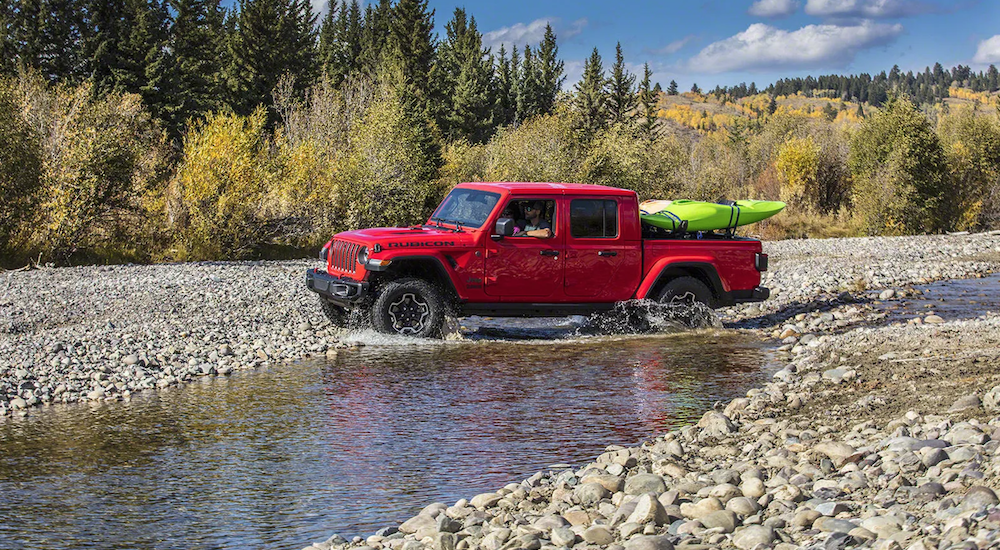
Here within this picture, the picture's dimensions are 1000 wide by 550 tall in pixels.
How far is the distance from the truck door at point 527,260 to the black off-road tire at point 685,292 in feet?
5.08

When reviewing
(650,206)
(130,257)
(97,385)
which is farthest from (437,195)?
(97,385)

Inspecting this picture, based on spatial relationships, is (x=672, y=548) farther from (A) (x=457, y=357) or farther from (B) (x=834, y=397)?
(A) (x=457, y=357)

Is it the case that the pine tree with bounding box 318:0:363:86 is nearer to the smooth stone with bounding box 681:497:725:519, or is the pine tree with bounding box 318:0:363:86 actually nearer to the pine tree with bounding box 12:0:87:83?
the pine tree with bounding box 12:0:87:83

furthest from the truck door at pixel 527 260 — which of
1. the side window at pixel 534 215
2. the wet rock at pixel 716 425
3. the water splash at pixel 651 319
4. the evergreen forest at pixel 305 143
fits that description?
the evergreen forest at pixel 305 143

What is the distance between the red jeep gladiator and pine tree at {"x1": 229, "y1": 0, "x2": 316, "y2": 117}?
128ft

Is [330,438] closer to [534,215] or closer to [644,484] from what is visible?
[644,484]

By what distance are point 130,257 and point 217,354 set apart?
43.6 ft

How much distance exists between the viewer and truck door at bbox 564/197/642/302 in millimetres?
12070

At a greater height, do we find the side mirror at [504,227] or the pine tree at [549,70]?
the pine tree at [549,70]

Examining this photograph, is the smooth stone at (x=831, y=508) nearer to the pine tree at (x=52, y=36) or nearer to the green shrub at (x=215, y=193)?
the green shrub at (x=215, y=193)

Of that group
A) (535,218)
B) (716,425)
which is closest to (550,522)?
(716,425)

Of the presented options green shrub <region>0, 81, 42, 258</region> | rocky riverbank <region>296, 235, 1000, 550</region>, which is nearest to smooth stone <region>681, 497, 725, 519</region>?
rocky riverbank <region>296, 235, 1000, 550</region>

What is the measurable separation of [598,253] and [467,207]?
1834 millimetres

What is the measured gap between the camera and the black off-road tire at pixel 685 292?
12602 mm
